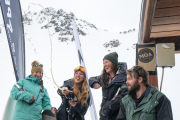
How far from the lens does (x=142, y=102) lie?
2.02 meters

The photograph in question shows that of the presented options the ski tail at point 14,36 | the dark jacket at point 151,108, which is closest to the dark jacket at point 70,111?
the dark jacket at point 151,108

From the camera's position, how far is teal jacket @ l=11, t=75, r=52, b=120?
3105mm

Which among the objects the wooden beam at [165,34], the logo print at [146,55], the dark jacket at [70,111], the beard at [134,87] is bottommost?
the dark jacket at [70,111]

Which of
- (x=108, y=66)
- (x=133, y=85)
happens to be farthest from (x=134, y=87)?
(x=108, y=66)

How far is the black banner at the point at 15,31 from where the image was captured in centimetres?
348

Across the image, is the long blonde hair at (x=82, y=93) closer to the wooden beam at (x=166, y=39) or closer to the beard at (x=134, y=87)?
the beard at (x=134, y=87)

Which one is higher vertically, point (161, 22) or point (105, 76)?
point (161, 22)

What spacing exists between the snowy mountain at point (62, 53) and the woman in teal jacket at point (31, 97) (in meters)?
0.28

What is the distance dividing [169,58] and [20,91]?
2.58m

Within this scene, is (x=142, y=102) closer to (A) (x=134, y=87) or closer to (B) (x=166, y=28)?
(A) (x=134, y=87)

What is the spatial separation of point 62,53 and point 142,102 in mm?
25435

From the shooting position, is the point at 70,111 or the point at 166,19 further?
the point at 166,19

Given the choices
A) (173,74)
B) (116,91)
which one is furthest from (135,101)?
(173,74)

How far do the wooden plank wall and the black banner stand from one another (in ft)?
8.01
